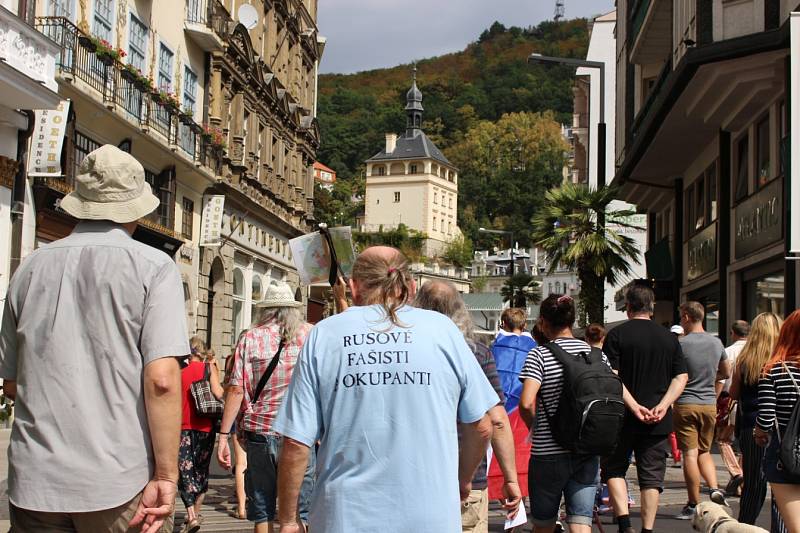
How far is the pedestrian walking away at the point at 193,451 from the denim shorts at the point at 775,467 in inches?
192

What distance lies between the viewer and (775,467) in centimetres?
617

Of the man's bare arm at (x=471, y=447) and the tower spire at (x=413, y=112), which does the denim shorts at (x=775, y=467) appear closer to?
the man's bare arm at (x=471, y=447)

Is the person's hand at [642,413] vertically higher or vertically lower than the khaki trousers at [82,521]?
higher

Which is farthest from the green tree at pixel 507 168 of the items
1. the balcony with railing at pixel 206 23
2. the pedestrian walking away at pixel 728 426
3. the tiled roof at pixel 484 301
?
the pedestrian walking away at pixel 728 426

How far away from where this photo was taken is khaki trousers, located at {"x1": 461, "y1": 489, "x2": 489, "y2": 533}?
6086 mm

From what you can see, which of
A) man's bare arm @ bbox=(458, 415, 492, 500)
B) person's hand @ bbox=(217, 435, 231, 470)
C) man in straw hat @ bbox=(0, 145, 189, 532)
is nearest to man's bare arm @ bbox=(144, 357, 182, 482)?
man in straw hat @ bbox=(0, 145, 189, 532)

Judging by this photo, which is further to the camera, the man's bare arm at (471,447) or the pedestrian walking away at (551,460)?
the pedestrian walking away at (551,460)

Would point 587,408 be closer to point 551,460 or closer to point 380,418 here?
point 551,460

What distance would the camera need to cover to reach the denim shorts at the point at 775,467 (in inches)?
239

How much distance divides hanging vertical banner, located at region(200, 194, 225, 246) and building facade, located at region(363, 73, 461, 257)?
116704mm

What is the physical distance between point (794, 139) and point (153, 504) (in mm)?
13426

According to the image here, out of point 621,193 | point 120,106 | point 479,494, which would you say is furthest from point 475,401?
point 621,193

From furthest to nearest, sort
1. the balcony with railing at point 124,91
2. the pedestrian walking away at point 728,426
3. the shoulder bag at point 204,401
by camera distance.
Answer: the balcony with railing at point 124,91
the pedestrian walking away at point 728,426
the shoulder bag at point 204,401

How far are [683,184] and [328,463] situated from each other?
26348mm
